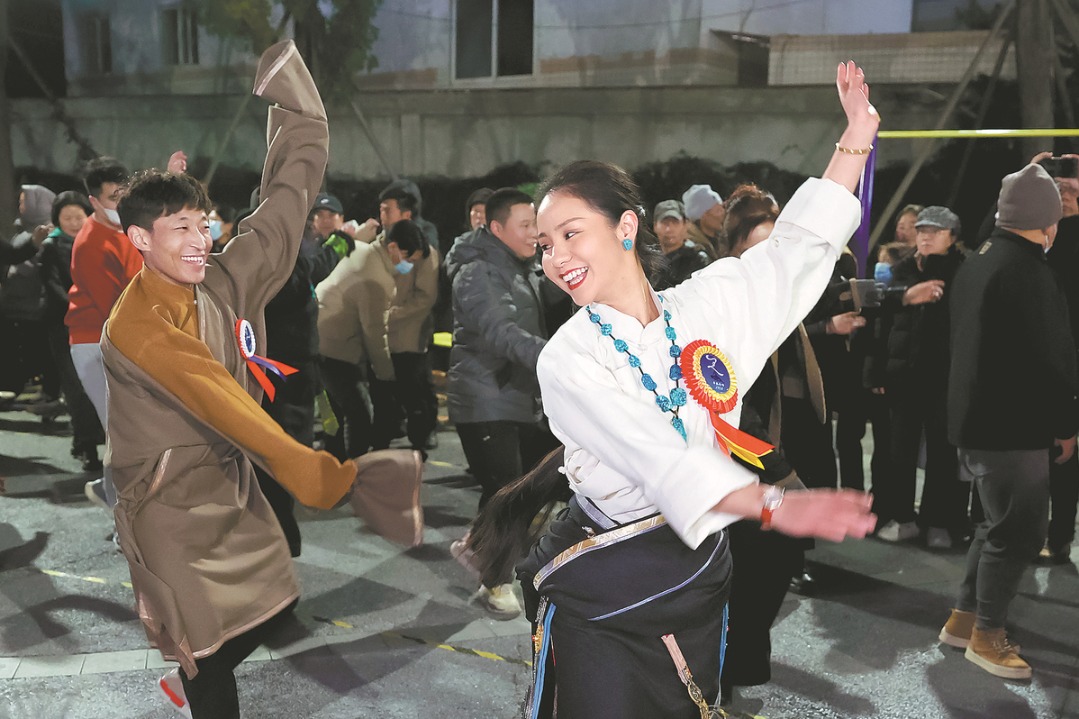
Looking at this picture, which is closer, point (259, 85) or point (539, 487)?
point (539, 487)

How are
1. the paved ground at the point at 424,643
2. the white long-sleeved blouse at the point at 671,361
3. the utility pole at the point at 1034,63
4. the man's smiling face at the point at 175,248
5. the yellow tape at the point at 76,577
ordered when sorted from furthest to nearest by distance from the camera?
1. the utility pole at the point at 1034,63
2. the yellow tape at the point at 76,577
3. the paved ground at the point at 424,643
4. the man's smiling face at the point at 175,248
5. the white long-sleeved blouse at the point at 671,361

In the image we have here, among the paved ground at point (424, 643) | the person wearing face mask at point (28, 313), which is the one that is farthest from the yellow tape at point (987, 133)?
the person wearing face mask at point (28, 313)

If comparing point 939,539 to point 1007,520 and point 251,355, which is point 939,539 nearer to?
point 1007,520

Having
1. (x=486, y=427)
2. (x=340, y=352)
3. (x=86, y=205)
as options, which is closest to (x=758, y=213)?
(x=486, y=427)

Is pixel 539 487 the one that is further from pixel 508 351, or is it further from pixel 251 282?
pixel 508 351

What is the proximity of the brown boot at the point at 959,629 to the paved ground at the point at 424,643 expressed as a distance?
0.21ft

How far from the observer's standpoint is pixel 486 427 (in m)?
4.91

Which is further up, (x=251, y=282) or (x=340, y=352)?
(x=251, y=282)

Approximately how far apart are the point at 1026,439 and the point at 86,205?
609 centimetres

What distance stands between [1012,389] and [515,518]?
2.38 metres

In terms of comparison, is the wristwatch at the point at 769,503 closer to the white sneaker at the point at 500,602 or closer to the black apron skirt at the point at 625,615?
the black apron skirt at the point at 625,615

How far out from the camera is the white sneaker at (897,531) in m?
5.79

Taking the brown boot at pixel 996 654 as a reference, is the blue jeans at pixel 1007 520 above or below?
above

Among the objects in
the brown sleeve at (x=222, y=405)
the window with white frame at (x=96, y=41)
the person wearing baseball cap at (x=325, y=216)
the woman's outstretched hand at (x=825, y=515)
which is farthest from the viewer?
the window with white frame at (x=96, y=41)
